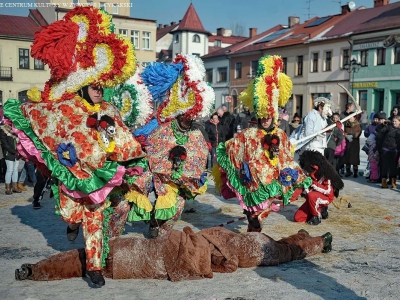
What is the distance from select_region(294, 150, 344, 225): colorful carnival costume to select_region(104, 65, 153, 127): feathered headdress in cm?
236

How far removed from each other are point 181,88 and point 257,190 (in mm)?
1525

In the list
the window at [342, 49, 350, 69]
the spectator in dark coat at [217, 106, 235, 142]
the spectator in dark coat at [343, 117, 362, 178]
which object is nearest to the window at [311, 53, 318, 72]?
the window at [342, 49, 350, 69]

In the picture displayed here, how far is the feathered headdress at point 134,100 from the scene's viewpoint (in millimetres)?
6000

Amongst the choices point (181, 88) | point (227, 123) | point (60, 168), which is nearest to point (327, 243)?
point (181, 88)

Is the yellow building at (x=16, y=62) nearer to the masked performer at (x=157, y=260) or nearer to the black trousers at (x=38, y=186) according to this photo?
the black trousers at (x=38, y=186)

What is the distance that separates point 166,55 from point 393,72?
1309 inches

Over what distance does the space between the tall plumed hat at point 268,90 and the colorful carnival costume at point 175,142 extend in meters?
0.51

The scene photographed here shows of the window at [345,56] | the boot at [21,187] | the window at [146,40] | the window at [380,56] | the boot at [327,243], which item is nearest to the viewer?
the boot at [327,243]

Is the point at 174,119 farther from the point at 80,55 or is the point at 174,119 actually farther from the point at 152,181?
the point at 80,55

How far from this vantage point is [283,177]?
5.54 m

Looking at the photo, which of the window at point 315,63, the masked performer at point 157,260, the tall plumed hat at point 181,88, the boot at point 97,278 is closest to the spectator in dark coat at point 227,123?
the tall plumed hat at point 181,88

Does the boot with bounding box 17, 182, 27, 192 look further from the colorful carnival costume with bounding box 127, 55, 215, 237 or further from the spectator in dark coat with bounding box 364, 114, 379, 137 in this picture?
the spectator in dark coat with bounding box 364, 114, 379, 137

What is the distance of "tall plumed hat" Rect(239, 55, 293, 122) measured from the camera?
18.1 feet

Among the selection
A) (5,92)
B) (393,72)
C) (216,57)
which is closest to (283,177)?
(393,72)
